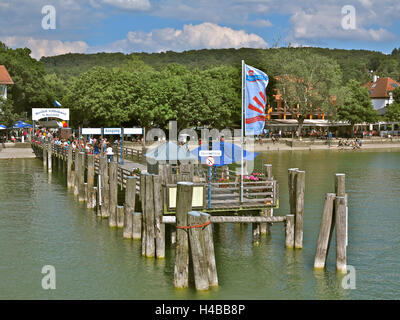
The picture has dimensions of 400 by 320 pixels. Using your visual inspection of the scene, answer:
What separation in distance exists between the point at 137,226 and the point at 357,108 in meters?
85.9

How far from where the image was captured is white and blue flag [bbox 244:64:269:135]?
21031mm

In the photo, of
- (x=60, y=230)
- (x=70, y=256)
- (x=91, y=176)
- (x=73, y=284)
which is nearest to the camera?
(x=73, y=284)

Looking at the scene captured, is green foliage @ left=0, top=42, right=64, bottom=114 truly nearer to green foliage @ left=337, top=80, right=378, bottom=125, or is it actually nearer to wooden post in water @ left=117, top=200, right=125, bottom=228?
green foliage @ left=337, top=80, right=378, bottom=125

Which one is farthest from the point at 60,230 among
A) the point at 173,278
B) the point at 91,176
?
the point at 173,278

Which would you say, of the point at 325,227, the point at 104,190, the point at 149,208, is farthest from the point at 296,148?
the point at 325,227

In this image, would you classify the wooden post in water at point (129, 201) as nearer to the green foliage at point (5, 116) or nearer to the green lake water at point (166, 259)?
the green lake water at point (166, 259)

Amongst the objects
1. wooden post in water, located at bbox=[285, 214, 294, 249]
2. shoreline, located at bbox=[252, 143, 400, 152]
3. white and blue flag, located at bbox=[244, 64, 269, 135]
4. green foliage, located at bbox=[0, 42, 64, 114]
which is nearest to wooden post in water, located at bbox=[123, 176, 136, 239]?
white and blue flag, located at bbox=[244, 64, 269, 135]

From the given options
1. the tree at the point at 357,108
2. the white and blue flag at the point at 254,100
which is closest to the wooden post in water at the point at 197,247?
the white and blue flag at the point at 254,100

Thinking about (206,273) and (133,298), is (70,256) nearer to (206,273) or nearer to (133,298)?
(133,298)

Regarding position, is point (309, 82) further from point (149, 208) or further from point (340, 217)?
point (340, 217)

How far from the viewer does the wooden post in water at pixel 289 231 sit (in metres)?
20.8
